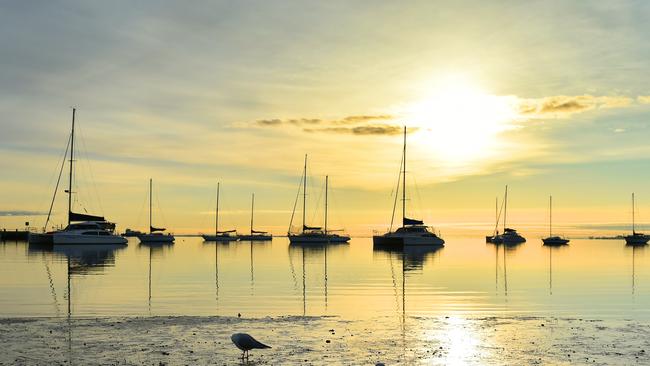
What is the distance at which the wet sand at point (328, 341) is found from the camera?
1769cm

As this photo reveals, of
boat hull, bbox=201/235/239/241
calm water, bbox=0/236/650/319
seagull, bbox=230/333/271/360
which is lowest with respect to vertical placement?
boat hull, bbox=201/235/239/241

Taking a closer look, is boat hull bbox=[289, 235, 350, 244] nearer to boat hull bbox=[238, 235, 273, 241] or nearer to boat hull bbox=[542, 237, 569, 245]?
boat hull bbox=[238, 235, 273, 241]

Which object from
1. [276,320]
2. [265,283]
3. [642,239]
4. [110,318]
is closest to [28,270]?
[265,283]

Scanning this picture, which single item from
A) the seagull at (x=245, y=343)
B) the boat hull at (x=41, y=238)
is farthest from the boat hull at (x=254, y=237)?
the seagull at (x=245, y=343)

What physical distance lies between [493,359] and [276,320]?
Answer: 1013 centimetres

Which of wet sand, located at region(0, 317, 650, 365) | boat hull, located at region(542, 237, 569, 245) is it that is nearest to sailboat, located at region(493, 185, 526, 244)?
boat hull, located at region(542, 237, 569, 245)

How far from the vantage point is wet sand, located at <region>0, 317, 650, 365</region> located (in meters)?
17.7

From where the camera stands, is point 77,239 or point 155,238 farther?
point 155,238

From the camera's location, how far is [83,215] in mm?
100625

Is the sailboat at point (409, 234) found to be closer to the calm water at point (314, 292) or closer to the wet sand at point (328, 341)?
the calm water at point (314, 292)

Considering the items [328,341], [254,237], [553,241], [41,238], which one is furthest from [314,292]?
[254,237]

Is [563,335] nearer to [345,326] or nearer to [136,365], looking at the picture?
[345,326]

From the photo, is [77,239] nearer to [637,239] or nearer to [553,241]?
[553,241]

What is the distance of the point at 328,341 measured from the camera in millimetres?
20375
